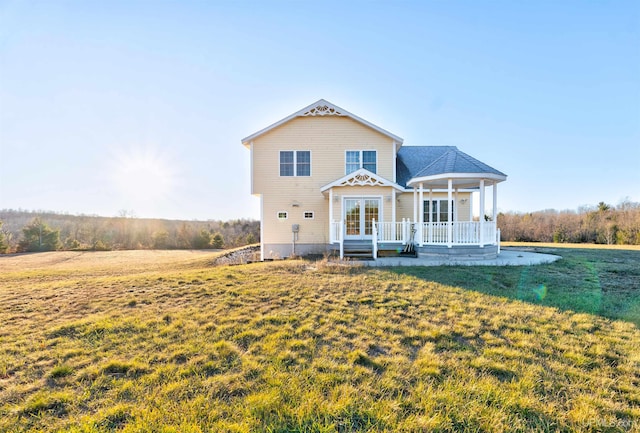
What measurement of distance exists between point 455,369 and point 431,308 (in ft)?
7.14

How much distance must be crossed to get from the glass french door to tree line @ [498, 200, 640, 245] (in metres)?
21.3

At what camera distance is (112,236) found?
2667cm

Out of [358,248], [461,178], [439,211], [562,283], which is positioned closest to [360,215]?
[358,248]

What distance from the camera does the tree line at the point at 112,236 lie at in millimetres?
22734

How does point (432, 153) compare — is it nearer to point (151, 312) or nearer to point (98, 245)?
point (151, 312)

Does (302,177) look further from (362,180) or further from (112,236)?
(112,236)

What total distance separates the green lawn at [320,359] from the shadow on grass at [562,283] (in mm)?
86

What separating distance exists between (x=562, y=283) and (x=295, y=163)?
37.7 feet

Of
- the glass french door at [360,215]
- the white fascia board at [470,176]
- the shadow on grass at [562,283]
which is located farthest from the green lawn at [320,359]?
the glass french door at [360,215]

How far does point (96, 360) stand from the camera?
3742mm

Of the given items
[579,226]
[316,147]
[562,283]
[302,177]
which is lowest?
[562,283]

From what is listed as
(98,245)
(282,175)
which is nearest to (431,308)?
(282,175)

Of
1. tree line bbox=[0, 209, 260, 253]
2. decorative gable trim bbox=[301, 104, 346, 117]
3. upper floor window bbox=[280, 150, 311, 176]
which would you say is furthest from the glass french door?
tree line bbox=[0, 209, 260, 253]

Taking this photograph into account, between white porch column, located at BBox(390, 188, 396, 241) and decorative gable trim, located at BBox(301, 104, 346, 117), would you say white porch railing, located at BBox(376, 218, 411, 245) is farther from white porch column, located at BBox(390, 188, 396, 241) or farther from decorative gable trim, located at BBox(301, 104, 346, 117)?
decorative gable trim, located at BBox(301, 104, 346, 117)
